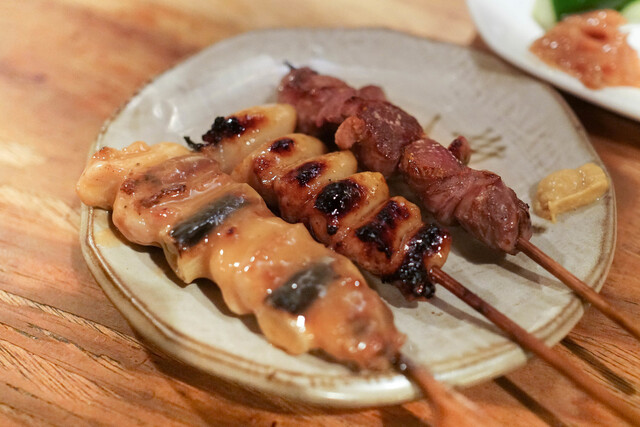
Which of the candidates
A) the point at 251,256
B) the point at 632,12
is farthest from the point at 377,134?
the point at 632,12

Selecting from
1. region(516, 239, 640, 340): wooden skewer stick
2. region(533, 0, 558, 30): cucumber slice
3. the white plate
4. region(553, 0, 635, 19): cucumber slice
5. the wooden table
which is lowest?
the wooden table

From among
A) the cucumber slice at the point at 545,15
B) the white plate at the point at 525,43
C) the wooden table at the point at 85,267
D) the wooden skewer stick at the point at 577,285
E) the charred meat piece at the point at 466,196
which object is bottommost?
the wooden table at the point at 85,267

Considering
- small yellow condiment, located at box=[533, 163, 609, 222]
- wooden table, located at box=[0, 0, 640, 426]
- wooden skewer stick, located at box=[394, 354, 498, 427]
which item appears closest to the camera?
wooden skewer stick, located at box=[394, 354, 498, 427]

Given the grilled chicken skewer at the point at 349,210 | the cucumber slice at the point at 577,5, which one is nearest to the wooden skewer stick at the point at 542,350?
the grilled chicken skewer at the point at 349,210

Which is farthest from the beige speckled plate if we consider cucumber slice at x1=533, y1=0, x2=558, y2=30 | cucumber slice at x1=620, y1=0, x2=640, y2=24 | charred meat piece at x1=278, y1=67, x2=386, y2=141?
cucumber slice at x1=620, y1=0, x2=640, y2=24

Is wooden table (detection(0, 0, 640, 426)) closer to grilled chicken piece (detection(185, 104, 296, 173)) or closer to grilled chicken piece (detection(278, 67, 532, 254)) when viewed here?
grilled chicken piece (detection(278, 67, 532, 254))

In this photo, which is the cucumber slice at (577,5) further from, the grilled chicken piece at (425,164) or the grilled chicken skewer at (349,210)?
the grilled chicken skewer at (349,210)

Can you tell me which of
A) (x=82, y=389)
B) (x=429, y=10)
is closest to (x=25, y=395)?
(x=82, y=389)
